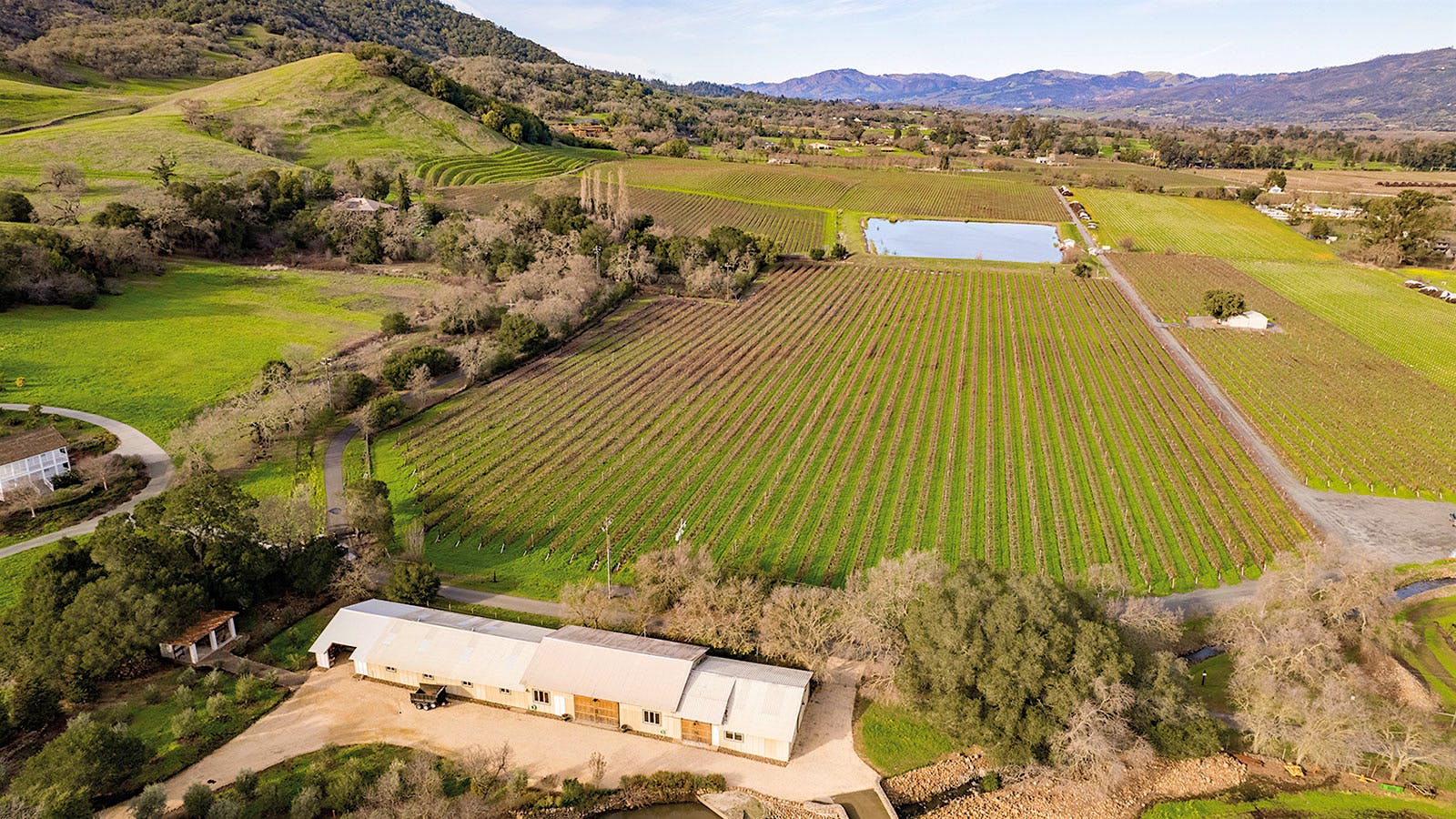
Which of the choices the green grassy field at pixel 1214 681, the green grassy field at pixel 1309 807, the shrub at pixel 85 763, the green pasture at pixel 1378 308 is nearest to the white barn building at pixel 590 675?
the shrub at pixel 85 763

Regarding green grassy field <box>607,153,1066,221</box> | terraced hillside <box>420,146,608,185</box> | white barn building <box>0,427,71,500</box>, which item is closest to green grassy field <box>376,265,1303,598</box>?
white barn building <box>0,427,71,500</box>

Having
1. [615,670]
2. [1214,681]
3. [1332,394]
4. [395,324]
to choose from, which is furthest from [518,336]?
[1332,394]

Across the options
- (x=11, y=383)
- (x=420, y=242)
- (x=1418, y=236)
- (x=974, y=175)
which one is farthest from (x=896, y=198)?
(x=11, y=383)

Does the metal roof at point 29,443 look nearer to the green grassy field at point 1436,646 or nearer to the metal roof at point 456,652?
the metal roof at point 456,652

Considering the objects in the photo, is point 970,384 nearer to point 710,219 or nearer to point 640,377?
point 640,377

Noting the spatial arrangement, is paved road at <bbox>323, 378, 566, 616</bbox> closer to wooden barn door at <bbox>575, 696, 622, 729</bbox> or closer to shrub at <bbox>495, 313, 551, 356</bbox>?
wooden barn door at <bbox>575, 696, 622, 729</bbox>

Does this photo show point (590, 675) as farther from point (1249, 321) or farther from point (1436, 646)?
point (1249, 321)
